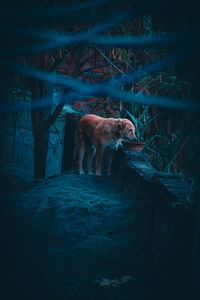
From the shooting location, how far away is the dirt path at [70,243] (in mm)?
2777

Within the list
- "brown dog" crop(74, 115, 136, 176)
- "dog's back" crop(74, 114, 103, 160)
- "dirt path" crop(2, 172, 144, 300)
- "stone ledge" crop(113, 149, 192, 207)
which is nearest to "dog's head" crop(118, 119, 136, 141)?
"brown dog" crop(74, 115, 136, 176)

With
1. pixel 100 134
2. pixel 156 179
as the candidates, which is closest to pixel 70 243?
pixel 156 179

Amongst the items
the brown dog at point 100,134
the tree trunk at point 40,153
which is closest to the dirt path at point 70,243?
the brown dog at point 100,134

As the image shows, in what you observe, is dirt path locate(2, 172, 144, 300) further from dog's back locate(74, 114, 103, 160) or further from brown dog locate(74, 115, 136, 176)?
dog's back locate(74, 114, 103, 160)

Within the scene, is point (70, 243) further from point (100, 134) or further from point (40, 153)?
point (40, 153)

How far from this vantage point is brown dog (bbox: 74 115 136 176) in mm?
5527

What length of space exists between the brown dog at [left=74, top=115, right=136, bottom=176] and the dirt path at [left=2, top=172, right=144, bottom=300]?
0.87 m

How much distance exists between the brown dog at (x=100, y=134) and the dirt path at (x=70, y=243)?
0.87 m

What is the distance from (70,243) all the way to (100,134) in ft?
8.25

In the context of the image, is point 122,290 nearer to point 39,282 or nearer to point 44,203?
point 39,282

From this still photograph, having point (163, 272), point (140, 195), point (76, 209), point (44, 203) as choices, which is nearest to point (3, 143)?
point (44, 203)

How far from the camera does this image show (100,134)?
5652 mm

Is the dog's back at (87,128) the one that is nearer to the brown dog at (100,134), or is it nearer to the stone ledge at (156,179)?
the brown dog at (100,134)

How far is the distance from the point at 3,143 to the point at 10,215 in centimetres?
422
